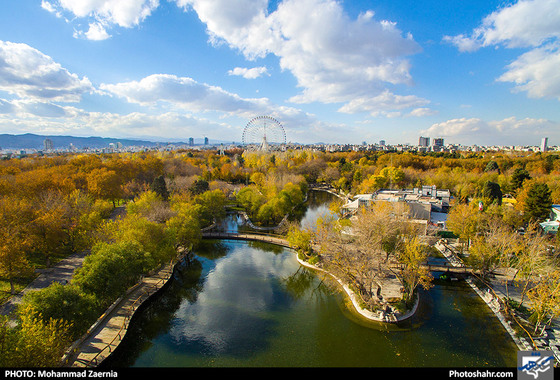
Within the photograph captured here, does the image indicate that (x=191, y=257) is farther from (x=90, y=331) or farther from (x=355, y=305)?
(x=355, y=305)

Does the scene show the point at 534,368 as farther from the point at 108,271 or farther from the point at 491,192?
the point at 491,192

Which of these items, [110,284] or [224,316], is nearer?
[110,284]

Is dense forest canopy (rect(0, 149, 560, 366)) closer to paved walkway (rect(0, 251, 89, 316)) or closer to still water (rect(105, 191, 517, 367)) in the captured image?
paved walkway (rect(0, 251, 89, 316))

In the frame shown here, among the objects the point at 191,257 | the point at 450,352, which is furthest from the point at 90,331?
the point at 450,352

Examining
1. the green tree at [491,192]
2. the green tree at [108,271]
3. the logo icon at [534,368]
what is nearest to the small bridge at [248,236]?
the green tree at [108,271]

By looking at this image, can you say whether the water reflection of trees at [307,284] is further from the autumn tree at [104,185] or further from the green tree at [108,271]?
the autumn tree at [104,185]

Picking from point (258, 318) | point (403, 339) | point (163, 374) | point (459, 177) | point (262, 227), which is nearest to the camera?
point (163, 374)
